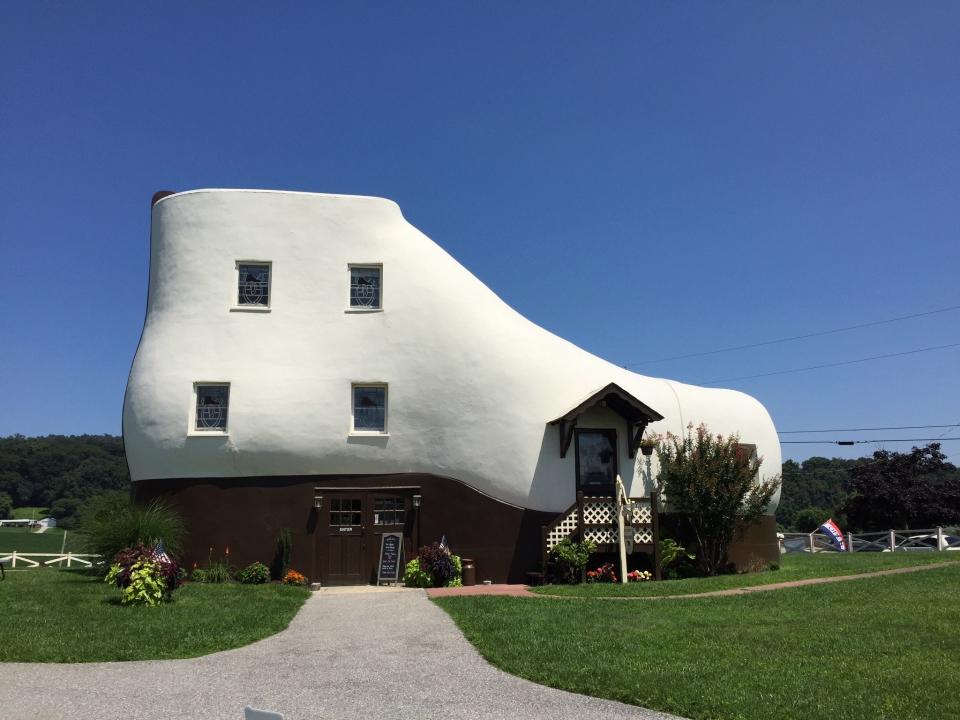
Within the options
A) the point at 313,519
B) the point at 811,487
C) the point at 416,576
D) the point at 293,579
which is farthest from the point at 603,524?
Result: the point at 811,487

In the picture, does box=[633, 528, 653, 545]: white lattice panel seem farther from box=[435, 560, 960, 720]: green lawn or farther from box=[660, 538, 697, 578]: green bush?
box=[435, 560, 960, 720]: green lawn

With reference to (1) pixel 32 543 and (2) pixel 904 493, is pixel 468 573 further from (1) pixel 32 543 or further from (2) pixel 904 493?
(1) pixel 32 543

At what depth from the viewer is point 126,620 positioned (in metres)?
10.8

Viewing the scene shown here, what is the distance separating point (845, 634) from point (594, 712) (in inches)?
180

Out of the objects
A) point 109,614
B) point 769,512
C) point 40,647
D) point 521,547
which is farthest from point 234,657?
point 769,512

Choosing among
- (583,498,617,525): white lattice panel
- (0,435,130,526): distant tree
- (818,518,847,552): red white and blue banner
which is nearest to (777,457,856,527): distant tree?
(818,518,847,552): red white and blue banner

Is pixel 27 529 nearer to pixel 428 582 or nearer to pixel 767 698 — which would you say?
pixel 428 582

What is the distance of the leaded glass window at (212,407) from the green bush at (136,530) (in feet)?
6.40

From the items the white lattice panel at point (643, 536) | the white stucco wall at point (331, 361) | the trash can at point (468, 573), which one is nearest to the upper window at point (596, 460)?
the white stucco wall at point (331, 361)

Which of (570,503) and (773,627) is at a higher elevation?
(570,503)

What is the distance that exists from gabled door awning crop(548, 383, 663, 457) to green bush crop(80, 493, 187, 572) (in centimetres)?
851

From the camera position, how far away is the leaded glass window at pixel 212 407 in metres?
16.8

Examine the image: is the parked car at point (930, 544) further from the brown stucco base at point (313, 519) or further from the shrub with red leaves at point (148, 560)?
the shrub with red leaves at point (148, 560)

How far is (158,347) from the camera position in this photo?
17250 millimetres
